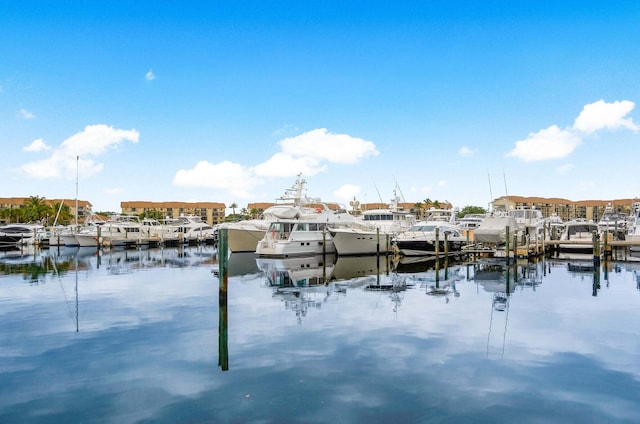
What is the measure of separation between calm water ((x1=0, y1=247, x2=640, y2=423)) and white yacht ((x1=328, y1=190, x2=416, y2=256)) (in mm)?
18383

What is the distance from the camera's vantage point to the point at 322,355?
11461mm

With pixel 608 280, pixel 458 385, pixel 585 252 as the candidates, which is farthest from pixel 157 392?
pixel 585 252

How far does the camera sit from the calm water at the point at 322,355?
8.27m

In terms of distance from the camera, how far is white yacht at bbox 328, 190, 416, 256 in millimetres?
41000

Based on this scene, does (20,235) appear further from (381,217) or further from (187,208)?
(187,208)

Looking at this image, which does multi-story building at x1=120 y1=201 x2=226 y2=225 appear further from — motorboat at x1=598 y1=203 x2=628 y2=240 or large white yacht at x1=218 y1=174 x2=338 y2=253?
motorboat at x1=598 y1=203 x2=628 y2=240

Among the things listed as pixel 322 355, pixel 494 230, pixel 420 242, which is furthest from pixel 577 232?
pixel 322 355

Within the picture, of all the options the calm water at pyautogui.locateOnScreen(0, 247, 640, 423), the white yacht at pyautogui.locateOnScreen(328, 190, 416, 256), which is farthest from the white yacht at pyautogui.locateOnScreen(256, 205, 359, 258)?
the calm water at pyautogui.locateOnScreen(0, 247, 640, 423)

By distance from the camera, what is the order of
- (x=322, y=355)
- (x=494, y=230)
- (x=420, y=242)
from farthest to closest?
(x=420, y=242), (x=494, y=230), (x=322, y=355)

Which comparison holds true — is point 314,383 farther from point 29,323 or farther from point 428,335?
point 29,323

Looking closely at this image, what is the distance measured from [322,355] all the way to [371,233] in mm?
32422

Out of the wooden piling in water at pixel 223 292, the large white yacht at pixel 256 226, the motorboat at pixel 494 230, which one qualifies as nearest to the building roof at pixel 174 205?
the large white yacht at pixel 256 226

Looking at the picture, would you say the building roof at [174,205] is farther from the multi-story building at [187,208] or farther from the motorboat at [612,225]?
the motorboat at [612,225]

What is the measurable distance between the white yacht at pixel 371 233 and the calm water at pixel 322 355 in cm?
1838
